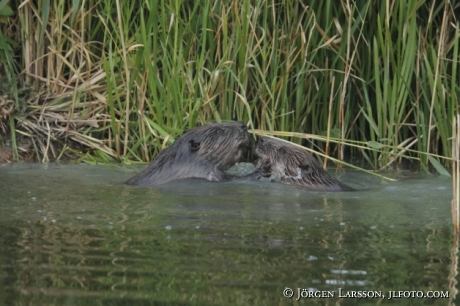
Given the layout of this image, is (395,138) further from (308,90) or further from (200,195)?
(200,195)

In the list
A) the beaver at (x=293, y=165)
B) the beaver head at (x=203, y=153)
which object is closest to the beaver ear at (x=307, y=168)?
the beaver at (x=293, y=165)

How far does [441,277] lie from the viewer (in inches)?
110

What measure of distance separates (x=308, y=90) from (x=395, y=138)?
0.65 meters

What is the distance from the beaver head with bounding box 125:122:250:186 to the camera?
5.12 meters

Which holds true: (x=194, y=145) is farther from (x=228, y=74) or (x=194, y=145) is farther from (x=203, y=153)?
(x=228, y=74)

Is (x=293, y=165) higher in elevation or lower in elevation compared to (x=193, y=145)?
lower

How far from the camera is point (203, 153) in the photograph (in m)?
5.29

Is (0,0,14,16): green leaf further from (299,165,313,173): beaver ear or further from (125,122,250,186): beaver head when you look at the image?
(299,165,313,173): beaver ear

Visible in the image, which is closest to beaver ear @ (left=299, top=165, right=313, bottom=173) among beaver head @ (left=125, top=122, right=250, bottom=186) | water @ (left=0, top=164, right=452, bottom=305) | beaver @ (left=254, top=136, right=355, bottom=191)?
beaver @ (left=254, top=136, right=355, bottom=191)

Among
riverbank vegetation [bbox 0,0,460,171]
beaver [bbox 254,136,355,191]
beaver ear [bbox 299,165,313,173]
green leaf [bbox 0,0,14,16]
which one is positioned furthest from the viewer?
green leaf [bbox 0,0,14,16]

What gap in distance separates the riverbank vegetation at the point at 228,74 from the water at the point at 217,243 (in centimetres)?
77

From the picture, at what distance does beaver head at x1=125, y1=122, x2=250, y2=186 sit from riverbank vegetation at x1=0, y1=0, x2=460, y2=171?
24 centimetres

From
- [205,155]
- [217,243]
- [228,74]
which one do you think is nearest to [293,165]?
[205,155]

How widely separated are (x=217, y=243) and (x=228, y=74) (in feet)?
8.60
